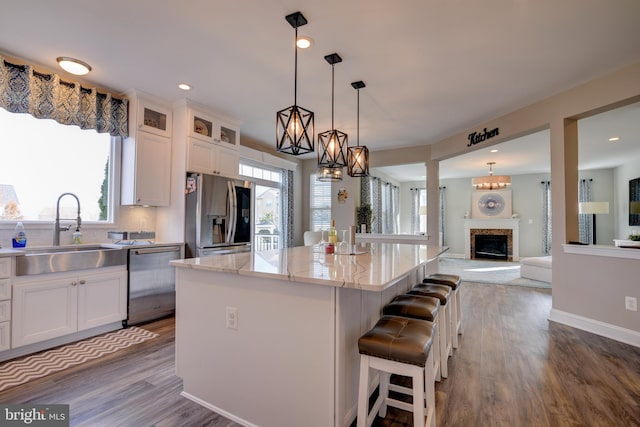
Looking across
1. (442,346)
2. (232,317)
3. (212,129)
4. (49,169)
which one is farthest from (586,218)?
(49,169)

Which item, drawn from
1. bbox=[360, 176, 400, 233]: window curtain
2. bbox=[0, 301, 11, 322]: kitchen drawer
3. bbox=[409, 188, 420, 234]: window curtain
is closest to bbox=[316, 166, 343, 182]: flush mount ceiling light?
bbox=[0, 301, 11, 322]: kitchen drawer

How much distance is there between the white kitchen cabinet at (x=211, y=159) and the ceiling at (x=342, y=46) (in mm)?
606

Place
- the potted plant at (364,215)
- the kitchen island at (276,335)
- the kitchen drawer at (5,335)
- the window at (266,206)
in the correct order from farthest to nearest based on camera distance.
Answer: the potted plant at (364,215)
the window at (266,206)
the kitchen drawer at (5,335)
the kitchen island at (276,335)

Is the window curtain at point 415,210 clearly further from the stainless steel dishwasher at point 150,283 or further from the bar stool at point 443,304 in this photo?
the stainless steel dishwasher at point 150,283

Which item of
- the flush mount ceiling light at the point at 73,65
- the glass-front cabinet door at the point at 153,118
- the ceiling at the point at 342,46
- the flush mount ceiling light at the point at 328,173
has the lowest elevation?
the flush mount ceiling light at the point at 328,173

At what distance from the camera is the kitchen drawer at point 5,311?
8.02 feet

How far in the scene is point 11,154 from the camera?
9.89 ft

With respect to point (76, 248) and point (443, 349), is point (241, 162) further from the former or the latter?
point (443, 349)

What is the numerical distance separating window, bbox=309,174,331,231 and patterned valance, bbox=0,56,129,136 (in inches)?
155

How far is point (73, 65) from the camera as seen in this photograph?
9.55 ft

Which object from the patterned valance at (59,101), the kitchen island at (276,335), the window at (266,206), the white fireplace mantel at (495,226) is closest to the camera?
the kitchen island at (276,335)

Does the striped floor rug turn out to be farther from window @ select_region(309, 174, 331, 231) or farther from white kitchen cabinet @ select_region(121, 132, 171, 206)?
window @ select_region(309, 174, 331, 231)

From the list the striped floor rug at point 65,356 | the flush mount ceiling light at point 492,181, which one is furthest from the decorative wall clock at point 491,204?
the striped floor rug at point 65,356

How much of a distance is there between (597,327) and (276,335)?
363 cm
